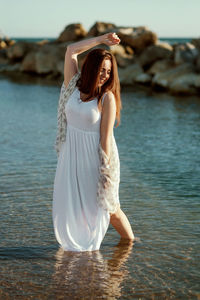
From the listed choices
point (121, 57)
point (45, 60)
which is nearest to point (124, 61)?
point (121, 57)

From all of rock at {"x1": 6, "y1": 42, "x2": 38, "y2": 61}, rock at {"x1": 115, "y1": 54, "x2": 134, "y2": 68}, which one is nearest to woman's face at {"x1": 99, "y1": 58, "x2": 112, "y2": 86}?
rock at {"x1": 115, "y1": 54, "x2": 134, "y2": 68}

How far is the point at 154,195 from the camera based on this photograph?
7617 mm

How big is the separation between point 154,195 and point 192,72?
682 inches

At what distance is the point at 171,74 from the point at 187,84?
4.40 ft

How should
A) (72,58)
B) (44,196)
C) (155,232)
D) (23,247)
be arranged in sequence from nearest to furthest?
(72,58), (23,247), (155,232), (44,196)

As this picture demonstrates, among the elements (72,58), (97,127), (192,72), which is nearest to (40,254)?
(97,127)

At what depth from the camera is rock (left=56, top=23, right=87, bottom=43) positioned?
37094mm

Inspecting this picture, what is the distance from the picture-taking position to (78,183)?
497 cm

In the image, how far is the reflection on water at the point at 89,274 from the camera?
173 inches

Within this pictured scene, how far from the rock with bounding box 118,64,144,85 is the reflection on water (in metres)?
22.5

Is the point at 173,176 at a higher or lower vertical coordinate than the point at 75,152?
lower

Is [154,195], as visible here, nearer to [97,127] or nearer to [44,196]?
[44,196]

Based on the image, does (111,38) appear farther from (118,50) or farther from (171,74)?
(118,50)

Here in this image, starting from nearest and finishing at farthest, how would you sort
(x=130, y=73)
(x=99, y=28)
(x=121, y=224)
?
(x=121, y=224) → (x=130, y=73) → (x=99, y=28)
